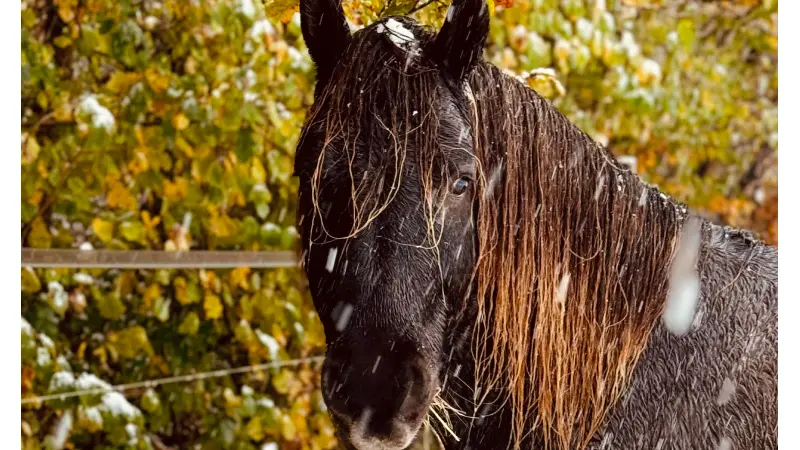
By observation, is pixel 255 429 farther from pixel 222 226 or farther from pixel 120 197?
pixel 120 197

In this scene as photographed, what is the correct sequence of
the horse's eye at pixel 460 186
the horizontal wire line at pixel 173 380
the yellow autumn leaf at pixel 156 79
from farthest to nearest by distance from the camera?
the yellow autumn leaf at pixel 156 79 < the horizontal wire line at pixel 173 380 < the horse's eye at pixel 460 186

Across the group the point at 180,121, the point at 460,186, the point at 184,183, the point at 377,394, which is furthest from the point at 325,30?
the point at 184,183

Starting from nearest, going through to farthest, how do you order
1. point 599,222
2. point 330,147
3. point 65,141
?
point 330,147 → point 599,222 → point 65,141

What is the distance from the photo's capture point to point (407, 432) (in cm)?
94

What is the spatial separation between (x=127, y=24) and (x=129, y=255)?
28.5 inches

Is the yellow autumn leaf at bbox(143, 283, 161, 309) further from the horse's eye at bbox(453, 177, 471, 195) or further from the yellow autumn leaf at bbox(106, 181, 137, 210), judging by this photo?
the horse's eye at bbox(453, 177, 471, 195)

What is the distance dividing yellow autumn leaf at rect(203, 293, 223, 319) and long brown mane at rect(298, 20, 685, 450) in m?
1.87

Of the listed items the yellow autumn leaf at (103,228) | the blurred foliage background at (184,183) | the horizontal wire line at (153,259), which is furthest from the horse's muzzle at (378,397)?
the yellow autumn leaf at (103,228)

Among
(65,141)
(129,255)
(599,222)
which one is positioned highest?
(599,222)

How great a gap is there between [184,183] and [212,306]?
1.49 feet

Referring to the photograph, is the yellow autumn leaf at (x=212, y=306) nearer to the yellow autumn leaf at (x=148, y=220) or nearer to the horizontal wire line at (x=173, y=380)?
the horizontal wire line at (x=173, y=380)

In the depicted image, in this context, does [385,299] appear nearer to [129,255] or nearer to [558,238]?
[558,238]

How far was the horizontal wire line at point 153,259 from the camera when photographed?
2359 millimetres
